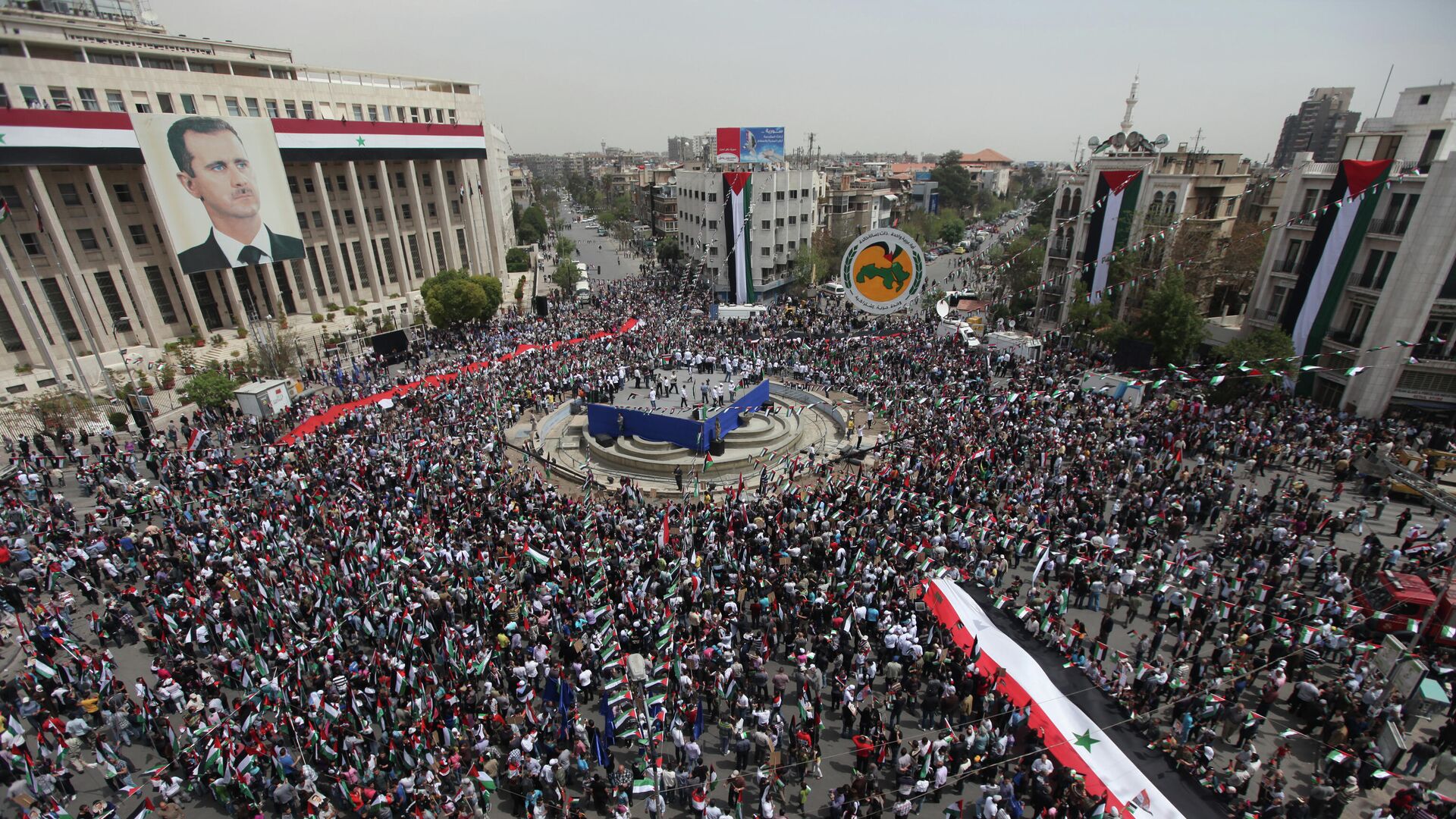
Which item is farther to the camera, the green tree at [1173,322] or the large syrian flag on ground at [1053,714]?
the green tree at [1173,322]

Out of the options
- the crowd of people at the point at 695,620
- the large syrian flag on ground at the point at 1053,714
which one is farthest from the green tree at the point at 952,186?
the large syrian flag on ground at the point at 1053,714

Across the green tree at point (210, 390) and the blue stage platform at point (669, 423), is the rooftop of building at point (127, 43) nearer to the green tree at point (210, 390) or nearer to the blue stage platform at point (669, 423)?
the green tree at point (210, 390)

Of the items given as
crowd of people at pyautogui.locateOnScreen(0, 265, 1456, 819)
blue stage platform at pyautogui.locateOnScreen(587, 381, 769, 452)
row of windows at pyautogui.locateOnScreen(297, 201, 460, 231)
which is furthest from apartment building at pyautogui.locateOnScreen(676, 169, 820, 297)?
crowd of people at pyautogui.locateOnScreen(0, 265, 1456, 819)

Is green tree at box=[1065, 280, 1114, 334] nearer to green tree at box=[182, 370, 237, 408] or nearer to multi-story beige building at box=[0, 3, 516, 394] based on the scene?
green tree at box=[182, 370, 237, 408]

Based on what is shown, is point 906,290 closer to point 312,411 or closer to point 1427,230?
point 1427,230

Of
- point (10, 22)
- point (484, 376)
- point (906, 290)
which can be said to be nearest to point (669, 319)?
point (484, 376)

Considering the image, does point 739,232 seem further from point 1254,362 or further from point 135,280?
point 135,280

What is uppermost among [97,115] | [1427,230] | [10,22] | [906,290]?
[10,22]
